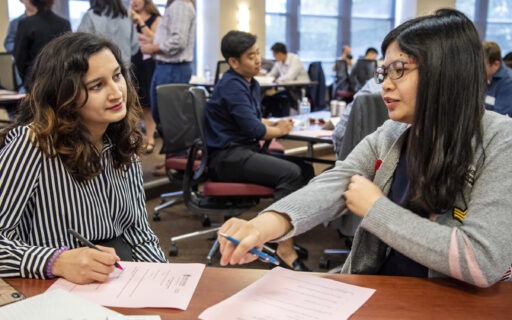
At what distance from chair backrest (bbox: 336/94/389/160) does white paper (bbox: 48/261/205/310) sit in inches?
61.6

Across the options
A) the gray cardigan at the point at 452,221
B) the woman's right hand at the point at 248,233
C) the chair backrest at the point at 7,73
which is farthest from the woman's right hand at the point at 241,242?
the chair backrest at the point at 7,73

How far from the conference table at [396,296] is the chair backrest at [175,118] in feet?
7.26

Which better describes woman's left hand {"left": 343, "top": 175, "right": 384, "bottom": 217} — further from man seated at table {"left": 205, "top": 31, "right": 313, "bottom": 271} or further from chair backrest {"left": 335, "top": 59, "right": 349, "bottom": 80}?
chair backrest {"left": 335, "top": 59, "right": 349, "bottom": 80}

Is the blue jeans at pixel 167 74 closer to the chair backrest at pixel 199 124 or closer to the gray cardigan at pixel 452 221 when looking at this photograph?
the chair backrest at pixel 199 124

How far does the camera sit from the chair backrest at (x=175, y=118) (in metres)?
3.21

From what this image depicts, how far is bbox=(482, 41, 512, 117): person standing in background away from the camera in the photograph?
353 centimetres

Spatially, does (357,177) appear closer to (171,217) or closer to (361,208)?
(361,208)

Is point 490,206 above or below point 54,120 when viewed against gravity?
below

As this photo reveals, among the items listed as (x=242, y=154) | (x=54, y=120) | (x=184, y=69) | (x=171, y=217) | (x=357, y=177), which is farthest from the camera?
(x=184, y=69)

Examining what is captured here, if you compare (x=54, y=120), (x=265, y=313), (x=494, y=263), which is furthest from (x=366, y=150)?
(x=54, y=120)

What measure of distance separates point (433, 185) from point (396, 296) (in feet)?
0.83

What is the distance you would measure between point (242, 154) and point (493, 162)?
6.15 feet

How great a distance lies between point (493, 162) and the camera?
1.03m

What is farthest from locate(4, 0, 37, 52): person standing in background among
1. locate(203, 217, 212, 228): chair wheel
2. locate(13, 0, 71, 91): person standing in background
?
locate(203, 217, 212, 228): chair wheel
